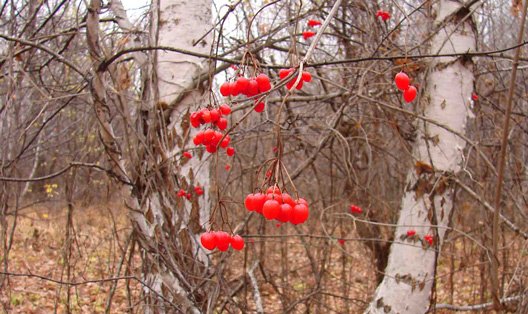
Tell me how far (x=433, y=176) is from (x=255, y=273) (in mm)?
3349

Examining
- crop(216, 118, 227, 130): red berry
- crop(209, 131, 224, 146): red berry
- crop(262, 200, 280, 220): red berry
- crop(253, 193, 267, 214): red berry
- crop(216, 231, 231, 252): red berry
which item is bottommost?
crop(216, 231, 231, 252): red berry

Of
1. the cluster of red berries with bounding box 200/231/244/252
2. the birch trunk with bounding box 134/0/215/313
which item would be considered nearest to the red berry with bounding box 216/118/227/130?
the cluster of red berries with bounding box 200/231/244/252

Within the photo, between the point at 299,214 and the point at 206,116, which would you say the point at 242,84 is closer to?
the point at 206,116

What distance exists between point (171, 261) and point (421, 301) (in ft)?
4.52

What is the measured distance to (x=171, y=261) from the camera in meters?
1.91

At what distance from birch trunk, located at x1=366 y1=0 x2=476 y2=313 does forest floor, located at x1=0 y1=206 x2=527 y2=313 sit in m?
0.82

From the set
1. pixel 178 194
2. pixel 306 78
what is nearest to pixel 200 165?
pixel 178 194

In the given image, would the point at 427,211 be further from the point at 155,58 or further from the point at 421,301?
the point at 155,58

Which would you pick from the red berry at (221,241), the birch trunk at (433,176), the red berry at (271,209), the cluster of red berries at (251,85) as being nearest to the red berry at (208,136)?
the cluster of red berries at (251,85)

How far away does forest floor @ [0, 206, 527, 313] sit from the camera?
12.8 feet

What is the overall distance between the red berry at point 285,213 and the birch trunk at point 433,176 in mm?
1640

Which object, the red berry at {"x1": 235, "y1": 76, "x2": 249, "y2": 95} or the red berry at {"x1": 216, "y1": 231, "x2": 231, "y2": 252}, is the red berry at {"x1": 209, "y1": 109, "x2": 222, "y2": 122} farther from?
the red berry at {"x1": 216, "y1": 231, "x2": 231, "y2": 252}

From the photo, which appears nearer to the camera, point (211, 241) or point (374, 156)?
point (211, 241)

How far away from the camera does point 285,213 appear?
3.32 ft
